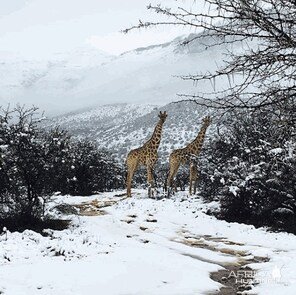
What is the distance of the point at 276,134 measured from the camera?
10.7ft

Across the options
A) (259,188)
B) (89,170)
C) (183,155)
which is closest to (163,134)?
(89,170)

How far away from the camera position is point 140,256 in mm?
8195

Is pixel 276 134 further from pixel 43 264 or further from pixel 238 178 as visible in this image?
pixel 238 178

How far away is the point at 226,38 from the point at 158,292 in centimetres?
395

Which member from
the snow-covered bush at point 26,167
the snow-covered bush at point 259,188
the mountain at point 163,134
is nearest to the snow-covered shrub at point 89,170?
the snow-covered bush at point 26,167

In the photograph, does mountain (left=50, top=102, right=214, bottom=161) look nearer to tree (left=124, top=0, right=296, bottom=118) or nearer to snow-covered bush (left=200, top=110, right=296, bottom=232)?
snow-covered bush (left=200, top=110, right=296, bottom=232)

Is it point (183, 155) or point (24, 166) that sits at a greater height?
point (183, 155)

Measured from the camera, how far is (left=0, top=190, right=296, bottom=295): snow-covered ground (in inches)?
246

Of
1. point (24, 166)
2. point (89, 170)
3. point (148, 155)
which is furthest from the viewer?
point (89, 170)

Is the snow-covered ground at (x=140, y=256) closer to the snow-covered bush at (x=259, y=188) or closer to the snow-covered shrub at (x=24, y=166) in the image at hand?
the snow-covered bush at (x=259, y=188)

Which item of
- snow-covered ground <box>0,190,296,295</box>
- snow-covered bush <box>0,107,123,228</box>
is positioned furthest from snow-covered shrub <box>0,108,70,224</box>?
snow-covered ground <box>0,190,296,295</box>

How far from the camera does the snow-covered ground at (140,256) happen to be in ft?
20.5

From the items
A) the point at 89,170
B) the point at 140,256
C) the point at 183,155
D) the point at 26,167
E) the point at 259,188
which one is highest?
the point at 183,155

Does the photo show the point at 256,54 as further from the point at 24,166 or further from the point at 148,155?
the point at 148,155
